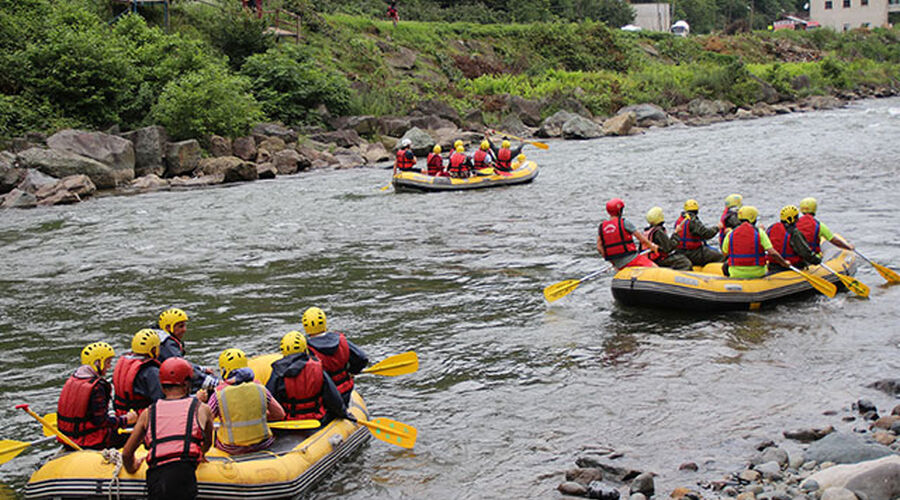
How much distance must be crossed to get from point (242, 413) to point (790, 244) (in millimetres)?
6923

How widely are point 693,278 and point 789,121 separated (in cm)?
2755

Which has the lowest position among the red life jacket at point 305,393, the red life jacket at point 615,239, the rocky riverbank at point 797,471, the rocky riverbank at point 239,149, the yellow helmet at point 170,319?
the rocky riverbank at point 797,471

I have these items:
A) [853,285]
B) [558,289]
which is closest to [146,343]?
[558,289]

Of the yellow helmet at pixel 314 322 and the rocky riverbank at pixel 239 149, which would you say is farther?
the rocky riverbank at pixel 239 149

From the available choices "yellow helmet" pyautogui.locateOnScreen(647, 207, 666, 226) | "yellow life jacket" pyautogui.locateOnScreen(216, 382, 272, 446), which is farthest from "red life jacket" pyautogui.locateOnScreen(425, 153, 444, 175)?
"yellow life jacket" pyautogui.locateOnScreen(216, 382, 272, 446)

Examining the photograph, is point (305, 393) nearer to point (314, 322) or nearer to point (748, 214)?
point (314, 322)

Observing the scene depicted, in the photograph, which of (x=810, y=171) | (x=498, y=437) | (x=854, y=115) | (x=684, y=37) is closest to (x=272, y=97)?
(x=810, y=171)

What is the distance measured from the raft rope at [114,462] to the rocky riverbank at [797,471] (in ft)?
9.65

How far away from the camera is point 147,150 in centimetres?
2397

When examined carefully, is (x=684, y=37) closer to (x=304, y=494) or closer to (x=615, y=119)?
(x=615, y=119)

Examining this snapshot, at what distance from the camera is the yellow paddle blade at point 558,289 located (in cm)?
1059

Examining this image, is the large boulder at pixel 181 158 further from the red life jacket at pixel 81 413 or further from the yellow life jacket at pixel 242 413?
the yellow life jacket at pixel 242 413

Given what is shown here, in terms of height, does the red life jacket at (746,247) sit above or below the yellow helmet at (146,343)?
below

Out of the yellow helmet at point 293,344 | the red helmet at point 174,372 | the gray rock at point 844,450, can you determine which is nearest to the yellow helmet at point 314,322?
the yellow helmet at point 293,344
